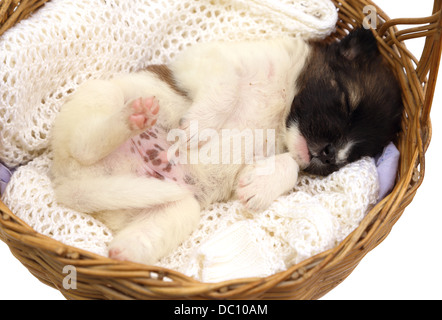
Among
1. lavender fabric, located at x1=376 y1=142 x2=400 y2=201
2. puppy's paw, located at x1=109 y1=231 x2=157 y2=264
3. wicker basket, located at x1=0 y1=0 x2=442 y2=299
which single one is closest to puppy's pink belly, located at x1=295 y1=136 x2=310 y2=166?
lavender fabric, located at x1=376 y1=142 x2=400 y2=201

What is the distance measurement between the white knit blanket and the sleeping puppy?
0.12m

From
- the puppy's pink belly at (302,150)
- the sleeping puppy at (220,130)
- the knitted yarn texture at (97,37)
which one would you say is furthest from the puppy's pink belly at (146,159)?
the puppy's pink belly at (302,150)

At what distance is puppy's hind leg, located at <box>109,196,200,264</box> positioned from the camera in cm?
231

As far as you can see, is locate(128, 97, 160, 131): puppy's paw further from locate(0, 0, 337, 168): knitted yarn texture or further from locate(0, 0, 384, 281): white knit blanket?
locate(0, 0, 337, 168): knitted yarn texture

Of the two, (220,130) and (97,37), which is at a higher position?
(97,37)

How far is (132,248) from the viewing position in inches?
90.7

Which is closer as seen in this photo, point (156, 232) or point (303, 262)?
point (303, 262)

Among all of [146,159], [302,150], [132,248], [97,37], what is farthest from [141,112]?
[302,150]

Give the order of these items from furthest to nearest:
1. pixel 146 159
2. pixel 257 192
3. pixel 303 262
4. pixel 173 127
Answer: pixel 173 127
pixel 146 159
pixel 257 192
pixel 303 262

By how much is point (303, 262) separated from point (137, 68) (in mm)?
1754

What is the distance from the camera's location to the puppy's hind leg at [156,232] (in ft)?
7.57

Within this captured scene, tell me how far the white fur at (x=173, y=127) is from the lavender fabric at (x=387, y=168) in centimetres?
48

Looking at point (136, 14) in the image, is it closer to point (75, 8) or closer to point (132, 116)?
point (75, 8)

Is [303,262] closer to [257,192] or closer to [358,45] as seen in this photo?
[257,192]
